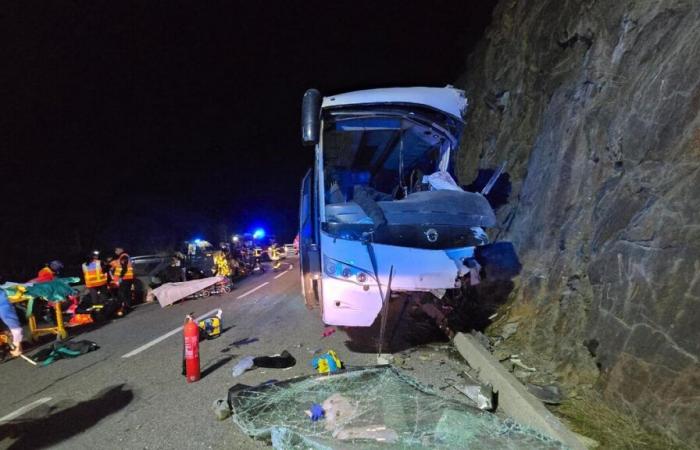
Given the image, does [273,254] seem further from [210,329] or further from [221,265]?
[210,329]

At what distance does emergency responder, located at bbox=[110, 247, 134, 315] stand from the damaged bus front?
22.5 feet

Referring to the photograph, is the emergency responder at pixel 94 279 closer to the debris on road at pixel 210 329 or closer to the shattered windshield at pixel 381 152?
the debris on road at pixel 210 329

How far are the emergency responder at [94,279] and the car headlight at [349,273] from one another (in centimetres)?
815

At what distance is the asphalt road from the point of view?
11.8ft

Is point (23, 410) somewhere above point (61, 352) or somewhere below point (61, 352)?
above

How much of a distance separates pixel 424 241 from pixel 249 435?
3.15m

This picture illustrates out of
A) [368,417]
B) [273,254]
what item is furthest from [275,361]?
[273,254]

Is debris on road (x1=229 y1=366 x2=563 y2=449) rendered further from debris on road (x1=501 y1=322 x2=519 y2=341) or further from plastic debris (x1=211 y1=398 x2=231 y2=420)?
debris on road (x1=501 y1=322 x2=519 y2=341)

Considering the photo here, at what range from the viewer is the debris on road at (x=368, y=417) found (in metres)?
3.13

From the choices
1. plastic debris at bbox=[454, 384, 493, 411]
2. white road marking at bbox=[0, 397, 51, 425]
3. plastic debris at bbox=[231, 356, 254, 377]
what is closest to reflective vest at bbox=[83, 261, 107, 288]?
white road marking at bbox=[0, 397, 51, 425]

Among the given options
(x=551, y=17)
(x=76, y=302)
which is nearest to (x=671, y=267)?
(x=551, y=17)

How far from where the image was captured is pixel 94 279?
10117 mm

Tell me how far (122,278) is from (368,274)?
876cm

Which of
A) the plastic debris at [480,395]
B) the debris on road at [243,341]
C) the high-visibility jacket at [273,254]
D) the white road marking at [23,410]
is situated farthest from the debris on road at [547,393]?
the high-visibility jacket at [273,254]
